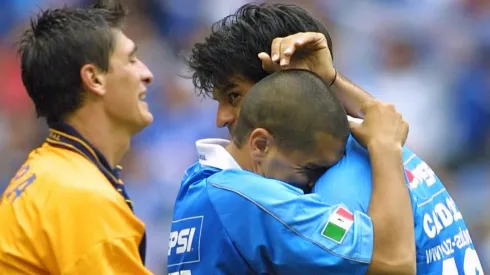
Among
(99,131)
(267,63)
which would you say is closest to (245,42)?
(267,63)

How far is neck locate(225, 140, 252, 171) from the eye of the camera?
11.1ft

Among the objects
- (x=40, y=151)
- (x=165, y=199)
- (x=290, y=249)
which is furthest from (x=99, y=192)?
(x=165, y=199)

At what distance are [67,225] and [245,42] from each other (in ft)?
2.88

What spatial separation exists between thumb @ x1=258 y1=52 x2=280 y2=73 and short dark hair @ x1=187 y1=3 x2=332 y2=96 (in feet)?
0.32

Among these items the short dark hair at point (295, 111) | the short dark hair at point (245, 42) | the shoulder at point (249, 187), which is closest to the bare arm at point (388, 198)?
the short dark hair at point (295, 111)

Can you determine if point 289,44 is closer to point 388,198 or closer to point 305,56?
point 305,56

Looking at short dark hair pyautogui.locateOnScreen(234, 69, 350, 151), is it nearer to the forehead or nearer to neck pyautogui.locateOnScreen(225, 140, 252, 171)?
neck pyautogui.locateOnScreen(225, 140, 252, 171)

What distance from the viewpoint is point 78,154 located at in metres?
3.32

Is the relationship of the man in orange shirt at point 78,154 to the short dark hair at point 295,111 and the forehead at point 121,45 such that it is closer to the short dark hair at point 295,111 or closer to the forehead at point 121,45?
the forehead at point 121,45

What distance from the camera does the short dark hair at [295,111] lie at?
10.4 feet

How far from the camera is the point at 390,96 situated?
8023 mm

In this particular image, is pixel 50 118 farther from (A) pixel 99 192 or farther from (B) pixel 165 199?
(B) pixel 165 199

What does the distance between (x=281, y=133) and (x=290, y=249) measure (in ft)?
1.13

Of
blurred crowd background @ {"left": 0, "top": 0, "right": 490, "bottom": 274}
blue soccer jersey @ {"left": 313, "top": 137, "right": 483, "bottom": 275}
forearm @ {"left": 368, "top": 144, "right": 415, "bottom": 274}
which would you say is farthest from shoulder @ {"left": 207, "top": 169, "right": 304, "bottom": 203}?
blurred crowd background @ {"left": 0, "top": 0, "right": 490, "bottom": 274}
